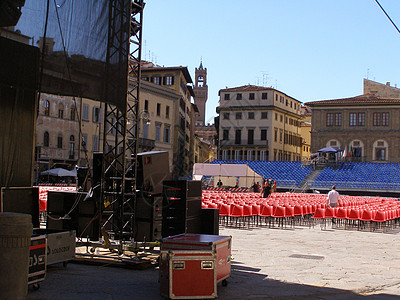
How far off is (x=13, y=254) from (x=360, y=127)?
6118 centimetres

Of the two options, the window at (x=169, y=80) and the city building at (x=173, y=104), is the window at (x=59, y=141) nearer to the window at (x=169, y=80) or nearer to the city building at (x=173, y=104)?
the city building at (x=173, y=104)

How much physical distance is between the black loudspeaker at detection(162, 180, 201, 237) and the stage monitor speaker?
8.49 feet

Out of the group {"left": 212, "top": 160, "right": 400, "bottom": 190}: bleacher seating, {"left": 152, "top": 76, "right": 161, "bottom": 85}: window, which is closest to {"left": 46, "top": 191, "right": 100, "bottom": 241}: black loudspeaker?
{"left": 212, "top": 160, "right": 400, "bottom": 190}: bleacher seating

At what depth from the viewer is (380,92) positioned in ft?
243

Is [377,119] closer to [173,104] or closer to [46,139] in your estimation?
[173,104]

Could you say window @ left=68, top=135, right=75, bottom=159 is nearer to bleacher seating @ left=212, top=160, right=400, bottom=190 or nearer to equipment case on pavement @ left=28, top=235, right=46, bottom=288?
bleacher seating @ left=212, top=160, right=400, bottom=190

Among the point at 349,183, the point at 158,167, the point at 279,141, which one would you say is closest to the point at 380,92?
the point at 279,141

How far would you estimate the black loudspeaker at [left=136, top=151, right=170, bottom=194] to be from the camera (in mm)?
11227

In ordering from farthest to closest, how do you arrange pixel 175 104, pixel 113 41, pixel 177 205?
pixel 175 104 → pixel 113 41 → pixel 177 205

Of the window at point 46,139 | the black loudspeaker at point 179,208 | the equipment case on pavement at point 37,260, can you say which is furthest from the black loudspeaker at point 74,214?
the window at point 46,139

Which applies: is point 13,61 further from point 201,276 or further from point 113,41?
point 201,276

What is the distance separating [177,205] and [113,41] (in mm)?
4003

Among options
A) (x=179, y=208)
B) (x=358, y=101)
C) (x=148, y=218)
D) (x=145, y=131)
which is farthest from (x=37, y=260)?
(x=358, y=101)

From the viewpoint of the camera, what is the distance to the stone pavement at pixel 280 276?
24.9 feet
